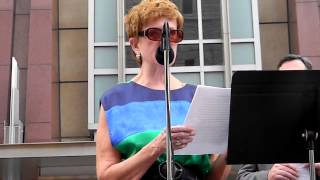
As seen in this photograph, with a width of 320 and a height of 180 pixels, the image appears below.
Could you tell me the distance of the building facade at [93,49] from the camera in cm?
1187

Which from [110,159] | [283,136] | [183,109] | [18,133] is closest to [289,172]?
[283,136]

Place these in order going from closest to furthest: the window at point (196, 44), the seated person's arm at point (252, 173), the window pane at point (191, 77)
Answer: the seated person's arm at point (252, 173) < the window at point (196, 44) < the window pane at point (191, 77)

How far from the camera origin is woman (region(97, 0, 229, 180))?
9.52 ft

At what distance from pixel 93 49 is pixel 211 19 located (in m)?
2.26

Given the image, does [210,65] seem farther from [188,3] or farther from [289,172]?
[289,172]

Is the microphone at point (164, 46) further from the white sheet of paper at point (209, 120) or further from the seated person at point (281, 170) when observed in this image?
the seated person at point (281, 170)

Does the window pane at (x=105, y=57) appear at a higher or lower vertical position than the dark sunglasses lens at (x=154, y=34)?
higher

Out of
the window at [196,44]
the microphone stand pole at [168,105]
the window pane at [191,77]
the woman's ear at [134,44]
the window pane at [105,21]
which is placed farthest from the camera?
the window pane at [105,21]

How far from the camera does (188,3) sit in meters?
12.4

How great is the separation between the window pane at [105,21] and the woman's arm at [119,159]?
941cm

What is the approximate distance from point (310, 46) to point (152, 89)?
9220mm

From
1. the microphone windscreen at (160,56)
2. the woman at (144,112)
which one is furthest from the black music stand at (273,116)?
the microphone windscreen at (160,56)

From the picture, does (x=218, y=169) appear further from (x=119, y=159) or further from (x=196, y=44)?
(x=196, y=44)

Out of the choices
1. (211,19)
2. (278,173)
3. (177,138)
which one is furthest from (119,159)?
(211,19)
